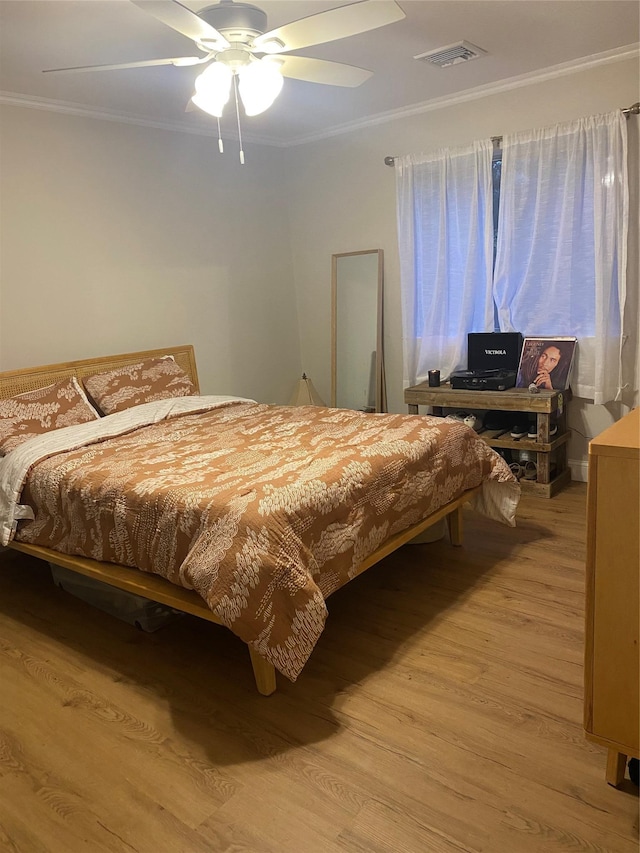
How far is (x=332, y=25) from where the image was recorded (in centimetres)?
210

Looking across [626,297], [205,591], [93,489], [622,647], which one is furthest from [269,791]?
[626,297]

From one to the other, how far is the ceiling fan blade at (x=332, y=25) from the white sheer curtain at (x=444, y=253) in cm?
207

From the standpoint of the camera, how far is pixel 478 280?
4188 mm

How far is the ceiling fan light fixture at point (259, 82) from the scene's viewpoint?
2363 millimetres

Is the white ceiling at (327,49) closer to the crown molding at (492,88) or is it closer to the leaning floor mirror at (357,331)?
the crown molding at (492,88)

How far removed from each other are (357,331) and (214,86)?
8.76ft

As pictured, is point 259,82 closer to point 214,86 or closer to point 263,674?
point 214,86

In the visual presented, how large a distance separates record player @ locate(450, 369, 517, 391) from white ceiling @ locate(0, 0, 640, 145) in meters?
1.72

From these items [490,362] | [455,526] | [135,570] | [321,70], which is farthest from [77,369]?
[490,362]

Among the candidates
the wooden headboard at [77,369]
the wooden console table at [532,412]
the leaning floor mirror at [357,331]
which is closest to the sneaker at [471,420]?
the wooden console table at [532,412]

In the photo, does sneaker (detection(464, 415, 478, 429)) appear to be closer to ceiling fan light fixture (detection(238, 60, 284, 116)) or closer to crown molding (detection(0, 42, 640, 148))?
crown molding (detection(0, 42, 640, 148))

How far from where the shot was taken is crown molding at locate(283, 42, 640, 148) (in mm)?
3408

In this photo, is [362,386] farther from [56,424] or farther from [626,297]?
[56,424]

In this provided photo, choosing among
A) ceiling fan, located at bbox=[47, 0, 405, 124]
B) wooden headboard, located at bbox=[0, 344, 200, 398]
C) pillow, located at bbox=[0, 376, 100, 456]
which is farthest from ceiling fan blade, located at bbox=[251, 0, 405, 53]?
wooden headboard, located at bbox=[0, 344, 200, 398]
